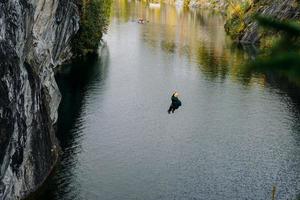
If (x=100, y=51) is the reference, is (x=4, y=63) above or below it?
above

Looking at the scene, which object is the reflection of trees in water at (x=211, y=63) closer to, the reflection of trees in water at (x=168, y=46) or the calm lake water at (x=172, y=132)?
the calm lake water at (x=172, y=132)

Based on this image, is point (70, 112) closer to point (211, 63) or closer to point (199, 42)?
point (211, 63)

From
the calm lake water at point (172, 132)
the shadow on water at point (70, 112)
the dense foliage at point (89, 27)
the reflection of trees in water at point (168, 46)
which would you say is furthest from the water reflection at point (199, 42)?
the shadow on water at point (70, 112)

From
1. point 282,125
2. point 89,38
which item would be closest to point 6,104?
point 282,125

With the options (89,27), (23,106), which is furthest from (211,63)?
(23,106)

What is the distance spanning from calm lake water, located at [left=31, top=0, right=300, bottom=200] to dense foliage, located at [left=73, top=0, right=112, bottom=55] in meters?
3.73

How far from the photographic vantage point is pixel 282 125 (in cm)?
6656

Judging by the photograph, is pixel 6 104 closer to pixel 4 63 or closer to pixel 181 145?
pixel 4 63

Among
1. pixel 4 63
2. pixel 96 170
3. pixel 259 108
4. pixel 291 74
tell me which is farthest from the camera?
pixel 259 108

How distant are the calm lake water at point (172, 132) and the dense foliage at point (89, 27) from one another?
12.2 ft

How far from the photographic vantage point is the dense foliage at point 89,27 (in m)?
109

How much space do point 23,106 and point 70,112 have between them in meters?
24.1

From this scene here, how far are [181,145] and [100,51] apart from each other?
204ft

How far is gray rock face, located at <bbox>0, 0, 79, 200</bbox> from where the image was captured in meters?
41.1
